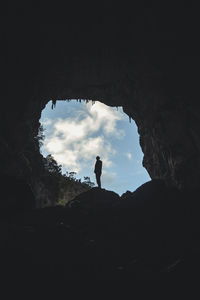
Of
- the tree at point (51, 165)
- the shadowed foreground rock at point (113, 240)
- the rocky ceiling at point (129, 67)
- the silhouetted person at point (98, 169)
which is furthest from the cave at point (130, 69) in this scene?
the tree at point (51, 165)

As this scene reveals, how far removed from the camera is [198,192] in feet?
40.1

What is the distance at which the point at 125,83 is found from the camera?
20.4 metres

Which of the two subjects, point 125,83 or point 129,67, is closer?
point 129,67

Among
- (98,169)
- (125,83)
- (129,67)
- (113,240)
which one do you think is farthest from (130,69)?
(113,240)

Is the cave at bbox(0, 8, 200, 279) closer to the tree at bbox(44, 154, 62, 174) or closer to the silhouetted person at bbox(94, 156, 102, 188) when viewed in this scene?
the silhouetted person at bbox(94, 156, 102, 188)

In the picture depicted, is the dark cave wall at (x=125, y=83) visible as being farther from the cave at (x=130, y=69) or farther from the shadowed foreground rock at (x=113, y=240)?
the shadowed foreground rock at (x=113, y=240)

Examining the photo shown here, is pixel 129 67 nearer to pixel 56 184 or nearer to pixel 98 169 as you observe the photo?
pixel 98 169

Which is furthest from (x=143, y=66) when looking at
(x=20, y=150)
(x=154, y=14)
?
(x=20, y=150)

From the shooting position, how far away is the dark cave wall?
610 inches

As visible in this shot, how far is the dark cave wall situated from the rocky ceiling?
7cm

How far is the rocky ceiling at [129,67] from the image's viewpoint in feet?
49.4

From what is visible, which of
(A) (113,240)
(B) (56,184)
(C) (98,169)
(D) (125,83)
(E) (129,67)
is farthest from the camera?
(B) (56,184)

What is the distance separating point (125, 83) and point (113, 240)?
15758 mm

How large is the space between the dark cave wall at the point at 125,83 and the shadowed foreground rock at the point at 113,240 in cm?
564
